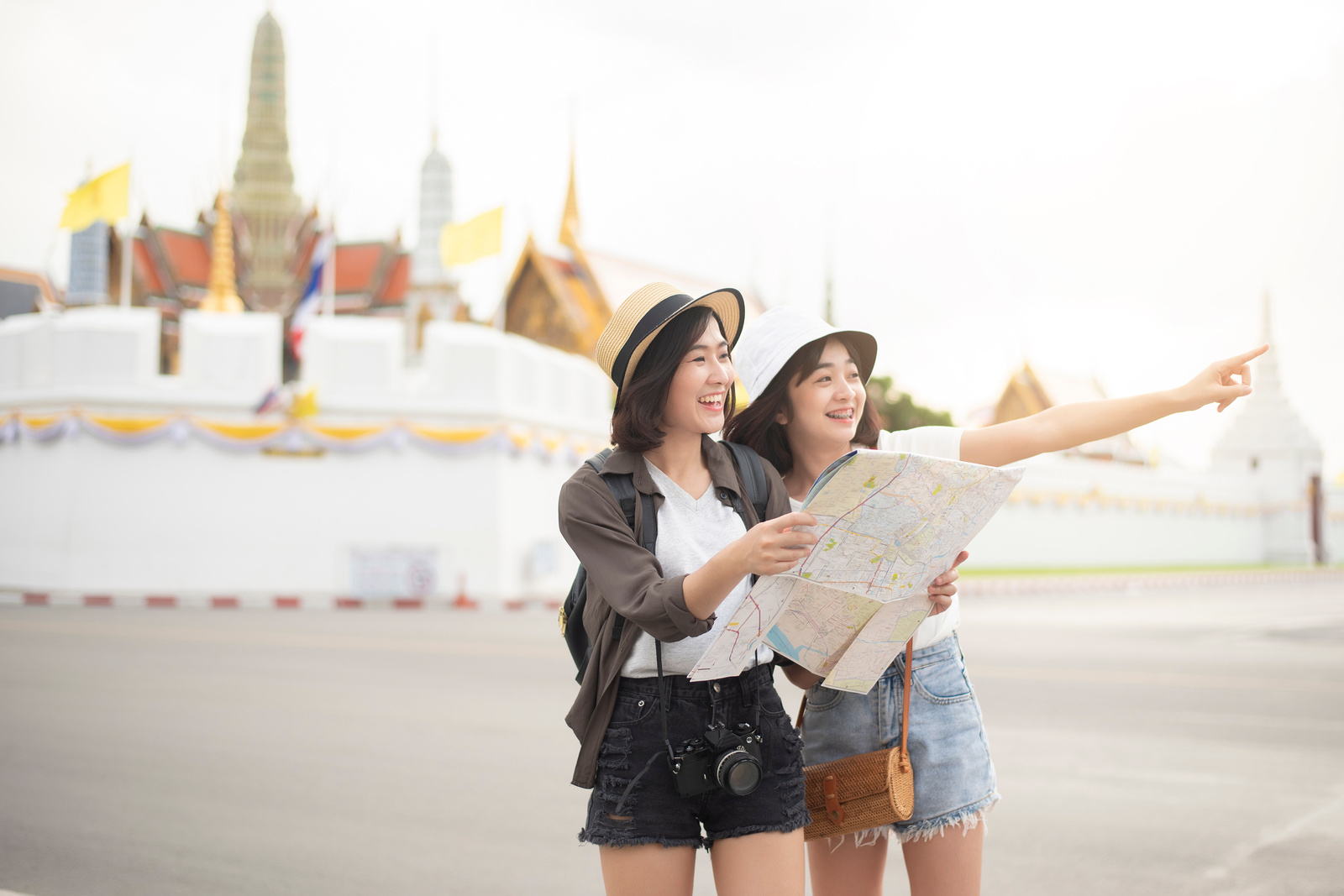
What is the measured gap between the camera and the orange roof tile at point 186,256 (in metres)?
33.5

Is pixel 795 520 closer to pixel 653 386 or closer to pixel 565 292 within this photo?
pixel 653 386

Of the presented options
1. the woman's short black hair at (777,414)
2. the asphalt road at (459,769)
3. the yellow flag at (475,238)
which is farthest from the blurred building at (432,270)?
the woman's short black hair at (777,414)


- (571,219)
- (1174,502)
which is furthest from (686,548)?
(1174,502)

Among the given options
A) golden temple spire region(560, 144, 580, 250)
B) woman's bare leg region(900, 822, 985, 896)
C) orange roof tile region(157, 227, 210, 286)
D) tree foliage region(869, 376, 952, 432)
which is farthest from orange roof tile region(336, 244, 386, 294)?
woman's bare leg region(900, 822, 985, 896)

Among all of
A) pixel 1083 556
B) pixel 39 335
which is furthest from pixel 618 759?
pixel 1083 556

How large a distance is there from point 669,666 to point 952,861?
0.68 meters

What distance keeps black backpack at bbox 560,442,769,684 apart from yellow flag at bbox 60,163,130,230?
57.1 ft

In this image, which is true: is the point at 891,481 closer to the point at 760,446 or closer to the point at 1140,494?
the point at 760,446

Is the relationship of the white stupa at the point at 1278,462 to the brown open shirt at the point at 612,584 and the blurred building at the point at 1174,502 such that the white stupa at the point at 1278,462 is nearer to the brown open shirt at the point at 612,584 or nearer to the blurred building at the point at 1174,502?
the blurred building at the point at 1174,502

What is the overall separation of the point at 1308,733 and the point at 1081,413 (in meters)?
5.20

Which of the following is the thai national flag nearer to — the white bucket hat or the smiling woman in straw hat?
the white bucket hat

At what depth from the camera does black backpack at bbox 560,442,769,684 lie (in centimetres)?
180

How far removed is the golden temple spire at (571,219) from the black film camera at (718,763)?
85.6ft

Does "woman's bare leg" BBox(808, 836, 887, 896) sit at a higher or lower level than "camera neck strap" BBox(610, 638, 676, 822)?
lower
